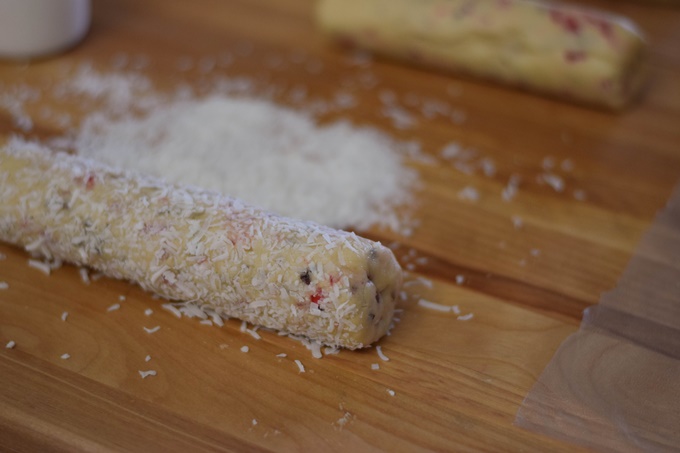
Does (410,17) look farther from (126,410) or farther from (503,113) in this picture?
(126,410)

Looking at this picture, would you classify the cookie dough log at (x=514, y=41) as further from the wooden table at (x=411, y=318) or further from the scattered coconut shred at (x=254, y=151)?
the scattered coconut shred at (x=254, y=151)

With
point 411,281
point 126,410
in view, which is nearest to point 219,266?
point 126,410

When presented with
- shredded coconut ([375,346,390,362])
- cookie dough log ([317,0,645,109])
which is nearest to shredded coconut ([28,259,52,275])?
shredded coconut ([375,346,390,362])

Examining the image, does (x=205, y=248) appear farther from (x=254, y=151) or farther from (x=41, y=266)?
(x=254, y=151)

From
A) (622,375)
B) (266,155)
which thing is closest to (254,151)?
(266,155)

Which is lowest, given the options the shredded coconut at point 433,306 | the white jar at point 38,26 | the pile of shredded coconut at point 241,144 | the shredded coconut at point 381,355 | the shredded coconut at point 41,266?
the shredded coconut at point 41,266

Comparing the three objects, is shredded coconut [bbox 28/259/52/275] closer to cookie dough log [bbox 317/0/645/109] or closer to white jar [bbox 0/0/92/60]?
white jar [bbox 0/0/92/60]

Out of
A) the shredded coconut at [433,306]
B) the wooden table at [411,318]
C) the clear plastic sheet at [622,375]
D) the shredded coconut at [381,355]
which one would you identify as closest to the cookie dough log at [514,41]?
the wooden table at [411,318]
